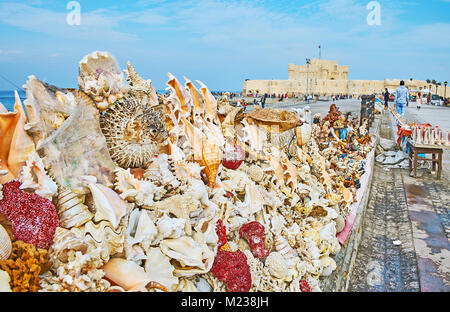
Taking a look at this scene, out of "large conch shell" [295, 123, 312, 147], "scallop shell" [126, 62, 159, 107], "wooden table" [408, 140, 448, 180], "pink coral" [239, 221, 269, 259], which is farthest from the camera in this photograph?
"wooden table" [408, 140, 448, 180]

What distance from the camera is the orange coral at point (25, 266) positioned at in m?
1.39

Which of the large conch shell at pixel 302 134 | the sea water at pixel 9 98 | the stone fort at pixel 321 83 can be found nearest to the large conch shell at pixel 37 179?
the sea water at pixel 9 98

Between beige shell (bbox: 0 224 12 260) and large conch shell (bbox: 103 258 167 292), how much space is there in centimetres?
39

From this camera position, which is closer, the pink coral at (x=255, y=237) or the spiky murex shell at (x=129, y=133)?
the spiky murex shell at (x=129, y=133)

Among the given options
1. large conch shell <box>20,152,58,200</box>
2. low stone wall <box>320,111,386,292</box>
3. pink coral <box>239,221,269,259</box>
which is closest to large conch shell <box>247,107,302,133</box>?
low stone wall <box>320,111,386,292</box>

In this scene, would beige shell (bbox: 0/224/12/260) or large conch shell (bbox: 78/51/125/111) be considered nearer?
beige shell (bbox: 0/224/12/260)

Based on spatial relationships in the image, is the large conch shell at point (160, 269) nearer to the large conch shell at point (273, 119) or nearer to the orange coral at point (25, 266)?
the orange coral at point (25, 266)

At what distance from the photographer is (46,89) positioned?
Result: 2.09 m

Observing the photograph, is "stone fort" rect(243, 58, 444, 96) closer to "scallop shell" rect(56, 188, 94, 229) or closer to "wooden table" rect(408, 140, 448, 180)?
"wooden table" rect(408, 140, 448, 180)

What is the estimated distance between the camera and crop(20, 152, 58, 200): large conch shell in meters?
1.69

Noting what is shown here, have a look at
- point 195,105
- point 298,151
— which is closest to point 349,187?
point 298,151
